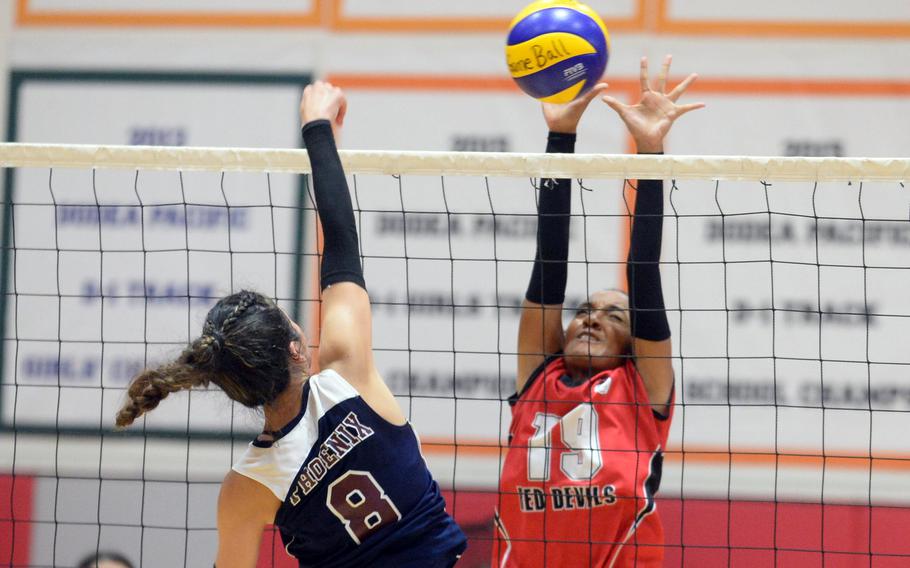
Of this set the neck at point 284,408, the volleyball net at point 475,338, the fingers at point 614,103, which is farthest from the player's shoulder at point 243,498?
the volleyball net at point 475,338

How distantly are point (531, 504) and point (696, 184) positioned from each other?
2.19m

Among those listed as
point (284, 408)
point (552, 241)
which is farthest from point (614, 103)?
point (284, 408)

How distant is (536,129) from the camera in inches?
191

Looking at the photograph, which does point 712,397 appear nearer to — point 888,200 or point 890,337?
point 890,337

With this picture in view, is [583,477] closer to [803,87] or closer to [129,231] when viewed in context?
[803,87]

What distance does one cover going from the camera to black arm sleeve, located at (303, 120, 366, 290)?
2.15 meters

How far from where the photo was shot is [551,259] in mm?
→ 3141

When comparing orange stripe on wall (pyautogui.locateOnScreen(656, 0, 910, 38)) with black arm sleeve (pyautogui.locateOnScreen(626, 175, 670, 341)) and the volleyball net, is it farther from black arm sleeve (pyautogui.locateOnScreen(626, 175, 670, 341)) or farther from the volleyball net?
black arm sleeve (pyautogui.locateOnScreen(626, 175, 670, 341))

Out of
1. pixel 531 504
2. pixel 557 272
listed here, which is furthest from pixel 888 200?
pixel 531 504

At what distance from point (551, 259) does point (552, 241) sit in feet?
0.18

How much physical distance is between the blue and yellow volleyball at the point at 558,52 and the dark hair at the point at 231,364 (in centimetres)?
135

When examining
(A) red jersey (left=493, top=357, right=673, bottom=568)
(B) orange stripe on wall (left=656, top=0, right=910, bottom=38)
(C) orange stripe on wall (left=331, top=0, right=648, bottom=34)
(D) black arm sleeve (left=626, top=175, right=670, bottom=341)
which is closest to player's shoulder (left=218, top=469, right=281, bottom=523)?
(A) red jersey (left=493, top=357, right=673, bottom=568)

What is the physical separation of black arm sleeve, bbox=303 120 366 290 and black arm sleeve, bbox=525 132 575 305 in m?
1.03

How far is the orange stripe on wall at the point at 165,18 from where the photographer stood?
16.6 ft
